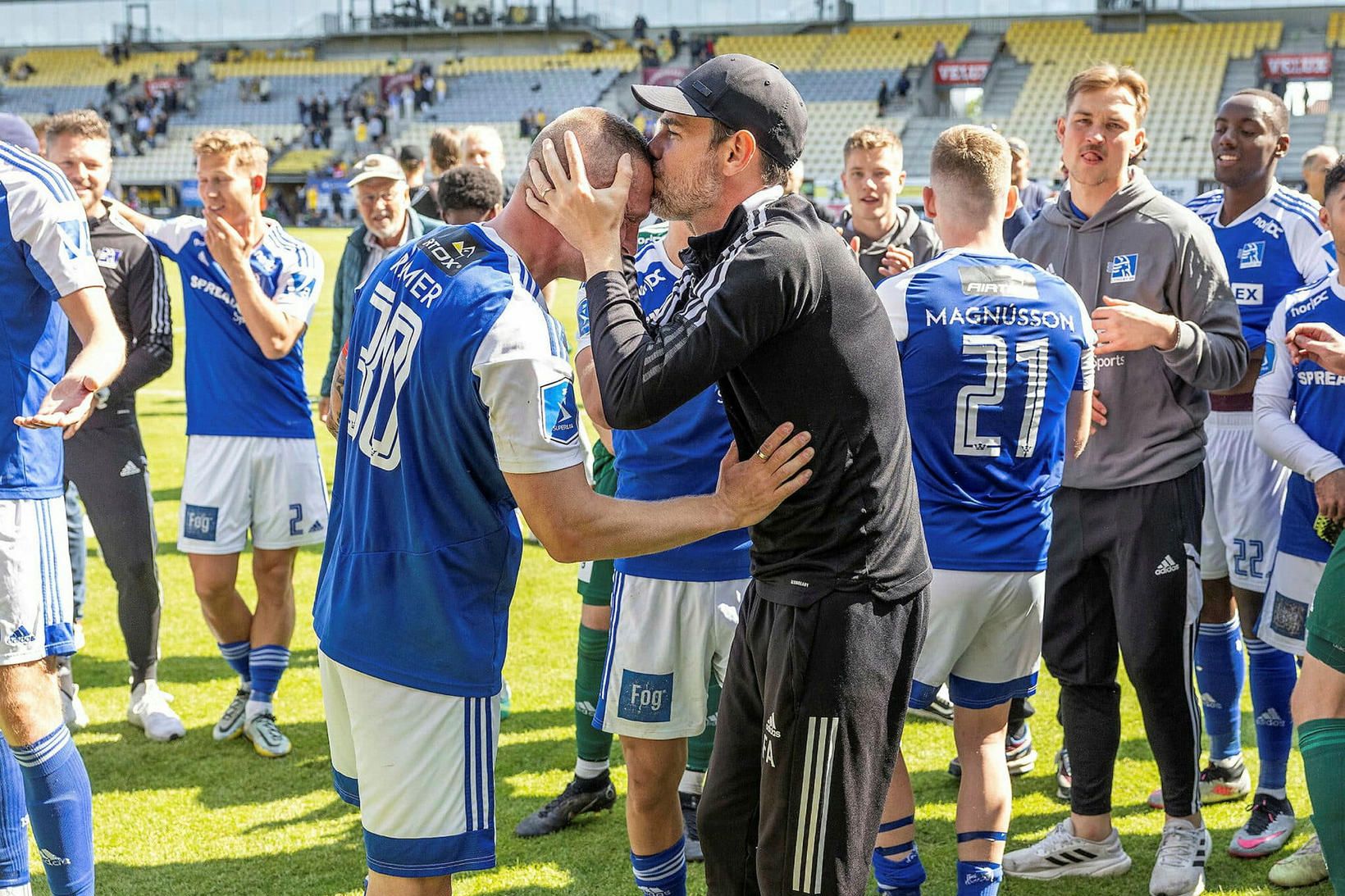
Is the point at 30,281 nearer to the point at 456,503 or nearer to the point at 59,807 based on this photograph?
the point at 59,807

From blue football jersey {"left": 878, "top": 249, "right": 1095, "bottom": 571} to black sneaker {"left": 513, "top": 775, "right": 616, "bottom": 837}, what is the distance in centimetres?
173

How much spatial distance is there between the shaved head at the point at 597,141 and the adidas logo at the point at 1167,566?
228 centimetres

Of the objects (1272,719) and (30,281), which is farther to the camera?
(1272,719)

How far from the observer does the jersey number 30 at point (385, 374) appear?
248cm

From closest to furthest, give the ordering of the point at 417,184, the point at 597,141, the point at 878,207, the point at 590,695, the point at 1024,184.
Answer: the point at 597,141, the point at 590,695, the point at 878,207, the point at 417,184, the point at 1024,184

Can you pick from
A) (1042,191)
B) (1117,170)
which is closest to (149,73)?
(1042,191)

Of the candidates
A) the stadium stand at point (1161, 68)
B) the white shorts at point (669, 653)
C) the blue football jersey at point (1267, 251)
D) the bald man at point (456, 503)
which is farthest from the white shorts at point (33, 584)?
the stadium stand at point (1161, 68)

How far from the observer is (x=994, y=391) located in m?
3.39

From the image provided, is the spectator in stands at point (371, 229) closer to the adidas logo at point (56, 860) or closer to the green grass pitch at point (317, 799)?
the green grass pitch at point (317, 799)

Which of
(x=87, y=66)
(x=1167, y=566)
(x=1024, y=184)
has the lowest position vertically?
(x=1167, y=566)

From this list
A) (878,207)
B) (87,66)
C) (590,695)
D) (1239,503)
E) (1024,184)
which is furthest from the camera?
(87,66)

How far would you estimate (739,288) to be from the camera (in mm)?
2324

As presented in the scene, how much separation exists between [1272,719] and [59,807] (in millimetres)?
3949

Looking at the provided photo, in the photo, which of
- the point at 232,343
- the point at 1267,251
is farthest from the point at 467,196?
the point at 1267,251
